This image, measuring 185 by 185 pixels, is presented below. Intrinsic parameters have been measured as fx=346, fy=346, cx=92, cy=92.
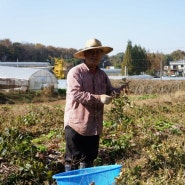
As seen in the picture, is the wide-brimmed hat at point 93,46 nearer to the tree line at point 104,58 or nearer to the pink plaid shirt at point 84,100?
the pink plaid shirt at point 84,100

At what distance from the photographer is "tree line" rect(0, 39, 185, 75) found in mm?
55688

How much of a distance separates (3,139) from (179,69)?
72906 millimetres

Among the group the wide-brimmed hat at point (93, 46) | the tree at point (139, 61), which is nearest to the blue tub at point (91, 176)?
the wide-brimmed hat at point (93, 46)

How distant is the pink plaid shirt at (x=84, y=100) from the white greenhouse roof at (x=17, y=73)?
2430cm

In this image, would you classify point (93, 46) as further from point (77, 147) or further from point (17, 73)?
point (17, 73)

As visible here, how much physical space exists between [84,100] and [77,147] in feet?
1.74

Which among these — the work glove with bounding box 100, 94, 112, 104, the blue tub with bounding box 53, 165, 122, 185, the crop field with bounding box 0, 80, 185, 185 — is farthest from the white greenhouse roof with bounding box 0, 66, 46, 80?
the blue tub with bounding box 53, 165, 122, 185

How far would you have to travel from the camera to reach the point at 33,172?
3510mm

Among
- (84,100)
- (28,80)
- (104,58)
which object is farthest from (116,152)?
(104,58)

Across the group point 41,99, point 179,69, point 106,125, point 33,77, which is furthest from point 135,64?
point 106,125

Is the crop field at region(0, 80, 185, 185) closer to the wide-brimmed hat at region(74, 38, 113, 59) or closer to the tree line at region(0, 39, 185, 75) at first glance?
the wide-brimmed hat at region(74, 38, 113, 59)

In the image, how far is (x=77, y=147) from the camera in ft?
11.4

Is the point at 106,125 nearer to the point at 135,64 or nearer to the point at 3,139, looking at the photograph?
the point at 3,139

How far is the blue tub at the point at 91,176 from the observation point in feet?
8.99
